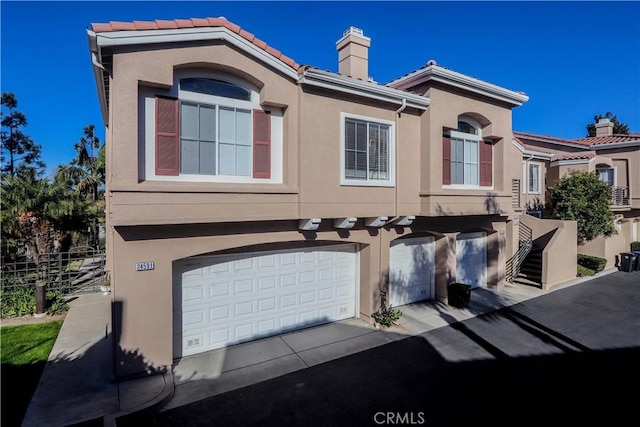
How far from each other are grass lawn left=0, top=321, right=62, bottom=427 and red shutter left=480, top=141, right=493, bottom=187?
14337 mm

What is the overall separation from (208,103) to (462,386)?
8.44 metres

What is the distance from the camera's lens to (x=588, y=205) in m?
17.5

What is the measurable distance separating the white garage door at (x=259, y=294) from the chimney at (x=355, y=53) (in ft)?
19.1

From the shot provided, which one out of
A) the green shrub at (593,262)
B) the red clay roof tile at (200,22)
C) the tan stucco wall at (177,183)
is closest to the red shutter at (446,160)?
the tan stucco wall at (177,183)

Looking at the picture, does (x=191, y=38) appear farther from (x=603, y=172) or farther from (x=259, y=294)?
(x=603, y=172)

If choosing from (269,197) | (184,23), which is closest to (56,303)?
(269,197)

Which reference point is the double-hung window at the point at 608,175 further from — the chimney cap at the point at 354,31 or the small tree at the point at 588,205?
the chimney cap at the point at 354,31

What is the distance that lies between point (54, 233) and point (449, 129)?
1600 centimetres

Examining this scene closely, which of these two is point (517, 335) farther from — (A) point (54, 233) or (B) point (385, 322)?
(A) point (54, 233)

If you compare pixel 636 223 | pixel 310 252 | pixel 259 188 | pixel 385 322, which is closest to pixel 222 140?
pixel 259 188

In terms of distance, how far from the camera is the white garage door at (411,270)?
12258 mm

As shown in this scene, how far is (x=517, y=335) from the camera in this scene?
10.0m

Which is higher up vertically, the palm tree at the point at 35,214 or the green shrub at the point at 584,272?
the palm tree at the point at 35,214

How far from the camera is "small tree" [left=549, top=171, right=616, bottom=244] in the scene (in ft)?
57.1
